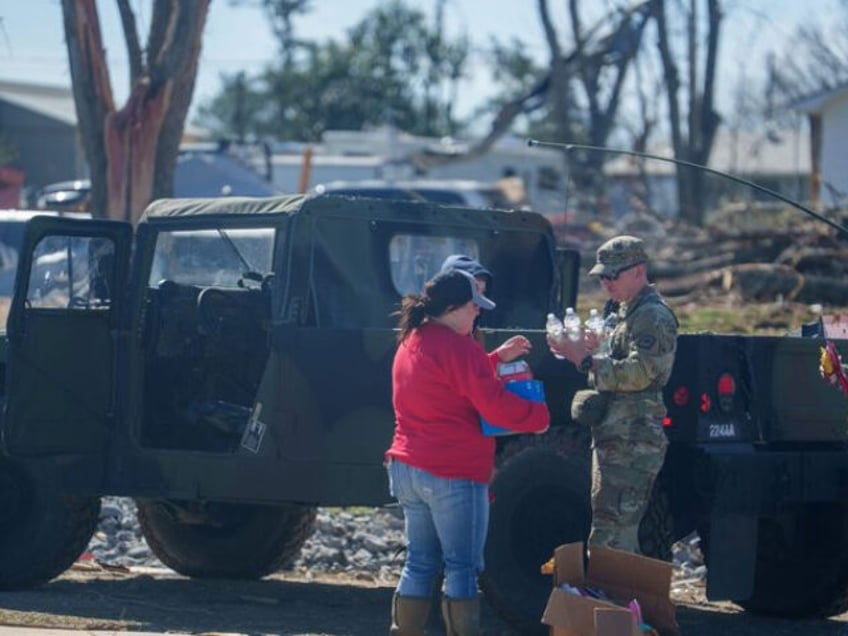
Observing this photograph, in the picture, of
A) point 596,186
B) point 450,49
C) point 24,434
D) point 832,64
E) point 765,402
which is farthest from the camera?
point 450,49

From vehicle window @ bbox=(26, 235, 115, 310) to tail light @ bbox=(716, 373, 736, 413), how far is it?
10.9ft

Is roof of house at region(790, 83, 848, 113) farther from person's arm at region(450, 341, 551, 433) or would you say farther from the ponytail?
person's arm at region(450, 341, 551, 433)

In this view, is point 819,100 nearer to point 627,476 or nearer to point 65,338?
point 65,338

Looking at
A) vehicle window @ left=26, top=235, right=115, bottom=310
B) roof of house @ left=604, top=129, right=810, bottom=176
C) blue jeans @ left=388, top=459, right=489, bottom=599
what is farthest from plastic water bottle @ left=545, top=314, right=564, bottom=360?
roof of house @ left=604, top=129, right=810, bottom=176

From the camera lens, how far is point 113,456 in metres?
8.40

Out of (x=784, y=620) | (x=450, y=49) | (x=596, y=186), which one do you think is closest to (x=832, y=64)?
(x=596, y=186)

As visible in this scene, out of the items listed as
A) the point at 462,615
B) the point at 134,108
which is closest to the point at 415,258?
the point at 462,615

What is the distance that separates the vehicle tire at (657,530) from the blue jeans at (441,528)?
1020mm

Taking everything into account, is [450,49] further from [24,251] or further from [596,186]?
[24,251]

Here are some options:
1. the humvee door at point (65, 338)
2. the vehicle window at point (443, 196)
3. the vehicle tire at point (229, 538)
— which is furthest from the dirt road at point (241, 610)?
the vehicle window at point (443, 196)

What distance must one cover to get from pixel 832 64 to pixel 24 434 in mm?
32290

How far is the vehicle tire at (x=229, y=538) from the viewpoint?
30.7 ft

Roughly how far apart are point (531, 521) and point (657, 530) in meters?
0.58

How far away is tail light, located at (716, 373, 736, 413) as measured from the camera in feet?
23.9
